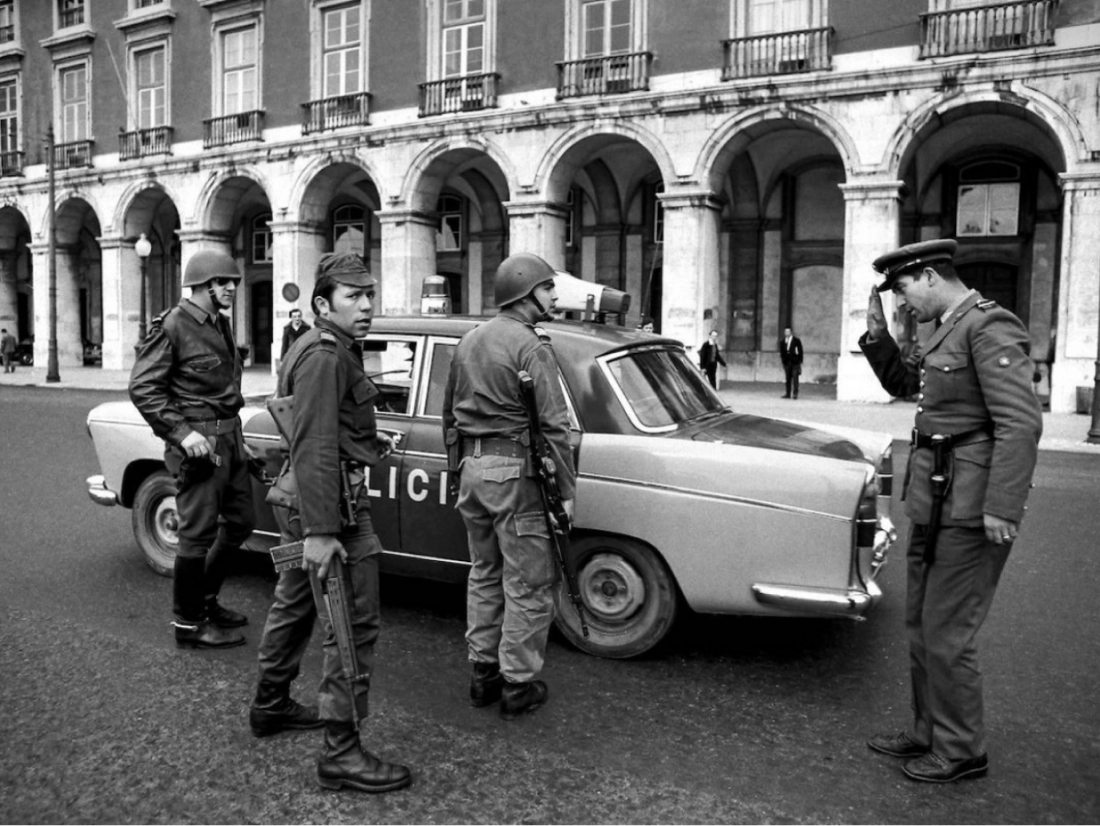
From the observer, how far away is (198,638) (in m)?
4.70

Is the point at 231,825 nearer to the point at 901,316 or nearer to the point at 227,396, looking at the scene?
the point at 227,396

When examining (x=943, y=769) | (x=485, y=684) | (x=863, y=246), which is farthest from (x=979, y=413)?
(x=863, y=246)

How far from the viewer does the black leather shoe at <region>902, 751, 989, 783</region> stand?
3.39 meters

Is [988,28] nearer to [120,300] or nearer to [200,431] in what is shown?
[200,431]

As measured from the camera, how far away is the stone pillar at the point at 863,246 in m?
19.7

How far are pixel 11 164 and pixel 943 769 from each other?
38.0 meters

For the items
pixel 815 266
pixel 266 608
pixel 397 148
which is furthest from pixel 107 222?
pixel 266 608

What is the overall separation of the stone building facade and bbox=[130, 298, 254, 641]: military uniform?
16696mm

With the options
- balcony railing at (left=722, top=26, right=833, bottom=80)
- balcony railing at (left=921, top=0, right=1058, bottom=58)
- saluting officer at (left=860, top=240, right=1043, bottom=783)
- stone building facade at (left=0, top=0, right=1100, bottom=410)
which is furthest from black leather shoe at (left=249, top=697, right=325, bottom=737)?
balcony railing at (left=722, top=26, right=833, bottom=80)

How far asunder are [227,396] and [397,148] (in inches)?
832

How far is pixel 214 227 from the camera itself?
94.7ft

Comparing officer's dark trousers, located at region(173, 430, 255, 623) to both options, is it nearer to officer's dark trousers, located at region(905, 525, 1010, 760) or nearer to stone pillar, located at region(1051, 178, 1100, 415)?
officer's dark trousers, located at region(905, 525, 1010, 760)

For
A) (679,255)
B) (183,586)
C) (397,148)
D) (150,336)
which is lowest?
(183,586)

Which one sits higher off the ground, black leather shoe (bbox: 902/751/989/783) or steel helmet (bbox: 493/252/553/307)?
steel helmet (bbox: 493/252/553/307)
